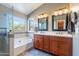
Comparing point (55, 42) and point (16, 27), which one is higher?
point (16, 27)

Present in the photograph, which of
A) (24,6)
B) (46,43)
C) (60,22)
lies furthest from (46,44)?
(24,6)

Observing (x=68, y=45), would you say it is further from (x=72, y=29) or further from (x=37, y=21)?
(x=37, y=21)

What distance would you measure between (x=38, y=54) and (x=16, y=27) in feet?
1.87

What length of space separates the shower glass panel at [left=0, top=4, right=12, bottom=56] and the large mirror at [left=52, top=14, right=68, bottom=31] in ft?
2.49

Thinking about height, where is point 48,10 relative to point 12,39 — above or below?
above

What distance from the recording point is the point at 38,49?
2105 millimetres

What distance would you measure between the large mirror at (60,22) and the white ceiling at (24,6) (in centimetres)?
41

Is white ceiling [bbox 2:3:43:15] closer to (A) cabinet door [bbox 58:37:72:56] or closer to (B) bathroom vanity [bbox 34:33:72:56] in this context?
(B) bathroom vanity [bbox 34:33:72:56]

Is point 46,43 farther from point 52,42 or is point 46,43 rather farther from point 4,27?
point 4,27

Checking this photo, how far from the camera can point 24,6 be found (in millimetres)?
1966

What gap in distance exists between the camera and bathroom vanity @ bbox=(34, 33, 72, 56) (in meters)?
2.11

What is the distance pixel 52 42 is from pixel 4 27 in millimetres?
860

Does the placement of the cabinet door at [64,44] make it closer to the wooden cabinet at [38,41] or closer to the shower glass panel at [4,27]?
the wooden cabinet at [38,41]

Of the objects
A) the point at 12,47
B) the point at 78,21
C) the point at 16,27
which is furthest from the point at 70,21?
the point at 12,47
